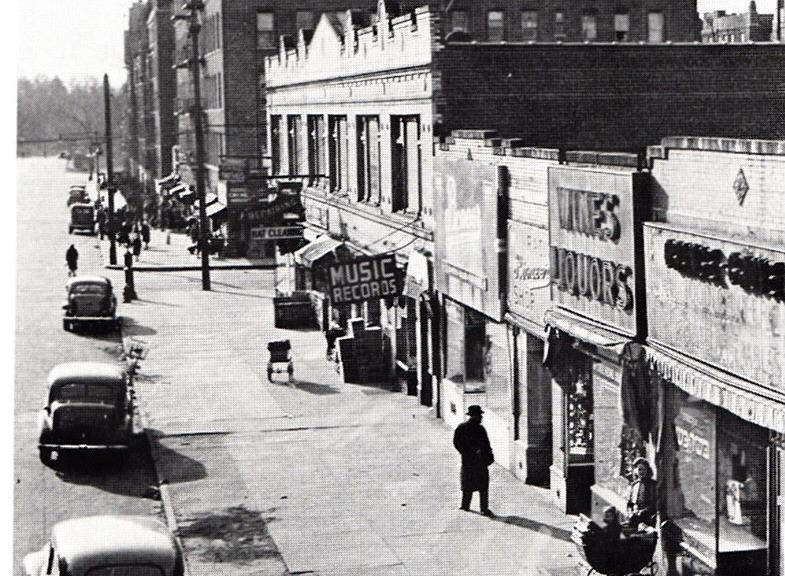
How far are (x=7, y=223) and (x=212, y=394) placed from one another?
14.9 m

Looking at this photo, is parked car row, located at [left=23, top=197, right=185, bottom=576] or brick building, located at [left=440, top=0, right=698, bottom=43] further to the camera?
brick building, located at [left=440, top=0, right=698, bottom=43]

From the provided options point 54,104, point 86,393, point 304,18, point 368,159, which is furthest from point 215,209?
point 54,104

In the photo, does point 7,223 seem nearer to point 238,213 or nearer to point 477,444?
point 477,444

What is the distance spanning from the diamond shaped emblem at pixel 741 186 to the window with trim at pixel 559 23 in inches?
1794


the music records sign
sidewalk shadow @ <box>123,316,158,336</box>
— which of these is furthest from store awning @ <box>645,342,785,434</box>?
sidewalk shadow @ <box>123,316,158,336</box>

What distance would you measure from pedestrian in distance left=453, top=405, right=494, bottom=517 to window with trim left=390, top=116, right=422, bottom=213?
9224 mm

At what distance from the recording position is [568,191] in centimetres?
1758

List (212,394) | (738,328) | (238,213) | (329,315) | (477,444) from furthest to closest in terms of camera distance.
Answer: (238,213), (329,315), (212,394), (477,444), (738,328)

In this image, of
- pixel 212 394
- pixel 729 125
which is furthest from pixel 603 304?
pixel 212 394

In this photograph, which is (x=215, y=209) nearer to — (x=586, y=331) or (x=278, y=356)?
(x=278, y=356)

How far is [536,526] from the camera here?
18016 millimetres

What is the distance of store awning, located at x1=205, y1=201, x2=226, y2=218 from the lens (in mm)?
57656

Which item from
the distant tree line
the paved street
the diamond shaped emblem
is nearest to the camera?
the diamond shaped emblem

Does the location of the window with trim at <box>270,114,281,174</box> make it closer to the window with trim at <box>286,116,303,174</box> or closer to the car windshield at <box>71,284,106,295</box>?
the window with trim at <box>286,116,303,174</box>
